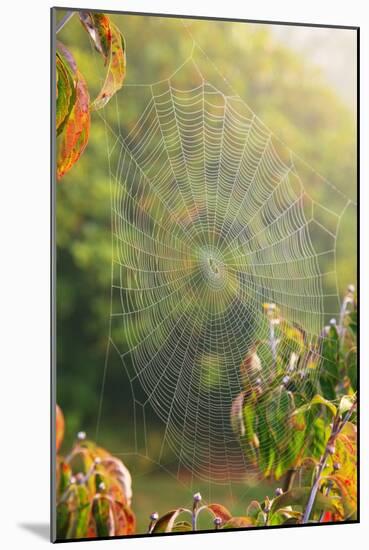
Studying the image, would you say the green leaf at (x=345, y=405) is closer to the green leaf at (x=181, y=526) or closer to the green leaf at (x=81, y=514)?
the green leaf at (x=181, y=526)

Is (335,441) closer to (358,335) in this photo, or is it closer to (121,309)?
(358,335)

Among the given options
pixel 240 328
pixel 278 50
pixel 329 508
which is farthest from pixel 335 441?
pixel 278 50

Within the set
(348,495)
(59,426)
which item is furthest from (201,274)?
(348,495)

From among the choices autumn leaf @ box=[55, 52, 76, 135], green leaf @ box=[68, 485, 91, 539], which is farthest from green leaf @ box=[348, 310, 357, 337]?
autumn leaf @ box=[55, 52, 76, 135]

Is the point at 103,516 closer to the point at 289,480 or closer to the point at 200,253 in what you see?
the point at 289,480

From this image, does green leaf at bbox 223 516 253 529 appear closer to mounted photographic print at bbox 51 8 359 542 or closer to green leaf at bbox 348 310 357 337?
mounted photographic print at bbox 51 8 359 542

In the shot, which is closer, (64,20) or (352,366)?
(64,20)
